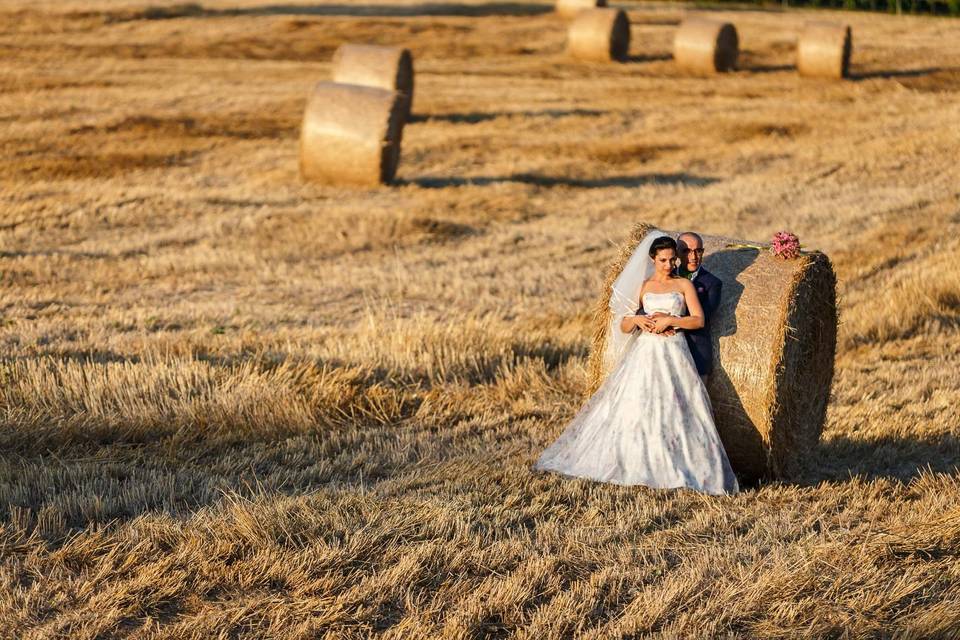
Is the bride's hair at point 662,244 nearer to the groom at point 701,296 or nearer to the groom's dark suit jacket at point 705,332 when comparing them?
the groom at point 701,296

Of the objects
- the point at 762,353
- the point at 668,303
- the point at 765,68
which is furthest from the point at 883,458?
the point at 765,68

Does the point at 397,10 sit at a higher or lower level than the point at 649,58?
higher

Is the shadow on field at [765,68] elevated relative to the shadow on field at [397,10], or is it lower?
lower

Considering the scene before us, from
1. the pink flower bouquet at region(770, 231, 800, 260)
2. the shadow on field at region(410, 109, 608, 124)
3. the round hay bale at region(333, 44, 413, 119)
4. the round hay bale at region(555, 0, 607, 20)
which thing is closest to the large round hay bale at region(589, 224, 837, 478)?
the pink flower bouquet at region(770, 231, 800, 260)

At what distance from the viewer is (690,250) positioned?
22.9 feet

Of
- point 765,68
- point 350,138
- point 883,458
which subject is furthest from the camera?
point 765,68

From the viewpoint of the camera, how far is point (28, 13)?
35438 millimetres

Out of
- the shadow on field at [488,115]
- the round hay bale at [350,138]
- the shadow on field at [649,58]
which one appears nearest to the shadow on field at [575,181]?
the round hay bale at [350,138]

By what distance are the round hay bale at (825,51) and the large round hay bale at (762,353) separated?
22.4 m

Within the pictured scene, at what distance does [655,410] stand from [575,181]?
1119 centimetres

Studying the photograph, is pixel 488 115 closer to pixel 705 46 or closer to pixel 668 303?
pixel 705 46

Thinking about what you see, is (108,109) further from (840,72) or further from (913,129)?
(840,72)

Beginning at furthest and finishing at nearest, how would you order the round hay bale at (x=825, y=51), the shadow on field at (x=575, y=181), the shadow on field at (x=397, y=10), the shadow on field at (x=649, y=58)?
1. the shadow on field at (x=397, y=10)
2. the shadow on field at (x=649, y=58)
3. the round hay bale at (x=825, y=51)
4. the shadow on field at (x=575, y=181)

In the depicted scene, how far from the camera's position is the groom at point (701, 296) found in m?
6.89
